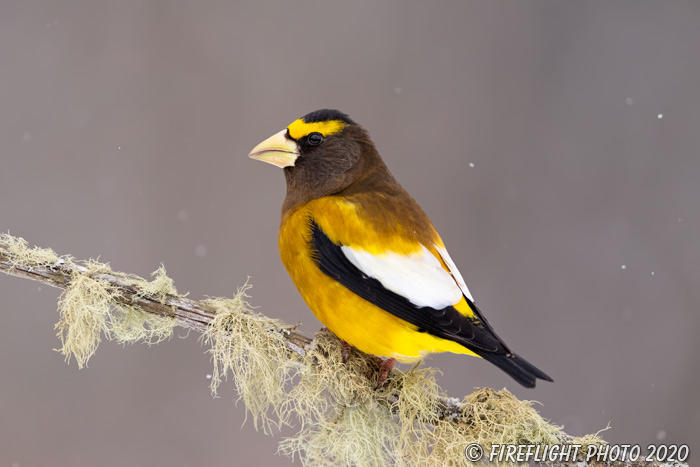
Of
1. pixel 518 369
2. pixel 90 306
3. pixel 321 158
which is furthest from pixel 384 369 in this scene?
pixel 90 306

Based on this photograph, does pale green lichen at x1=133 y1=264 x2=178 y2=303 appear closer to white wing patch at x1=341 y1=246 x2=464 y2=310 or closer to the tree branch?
the tree branch

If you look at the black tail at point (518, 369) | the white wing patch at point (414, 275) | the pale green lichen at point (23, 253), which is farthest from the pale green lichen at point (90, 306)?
the black tail at point (518, 369)

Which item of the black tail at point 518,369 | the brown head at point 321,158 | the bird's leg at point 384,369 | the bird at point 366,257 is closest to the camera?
the black tail at point 518,369

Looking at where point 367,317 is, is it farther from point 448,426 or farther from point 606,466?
point 606,466

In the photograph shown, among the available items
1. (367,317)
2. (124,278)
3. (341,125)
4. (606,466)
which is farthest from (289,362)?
(606,466)

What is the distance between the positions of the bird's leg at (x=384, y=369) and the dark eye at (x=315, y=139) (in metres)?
0.64

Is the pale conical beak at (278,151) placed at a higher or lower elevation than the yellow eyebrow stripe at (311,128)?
lower

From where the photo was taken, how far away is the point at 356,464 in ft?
5.31

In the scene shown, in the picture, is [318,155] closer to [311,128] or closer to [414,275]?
[311,128]

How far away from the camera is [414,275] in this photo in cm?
163

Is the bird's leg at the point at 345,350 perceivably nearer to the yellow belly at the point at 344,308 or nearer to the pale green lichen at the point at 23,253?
the yellow belly at the point at 344,308

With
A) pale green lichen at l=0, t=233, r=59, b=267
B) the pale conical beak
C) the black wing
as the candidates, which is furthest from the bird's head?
pale green lichen at l=0, t=233, r=59, b=267

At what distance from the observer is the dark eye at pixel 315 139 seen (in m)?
1.83

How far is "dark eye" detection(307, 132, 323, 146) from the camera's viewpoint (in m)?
1.83
